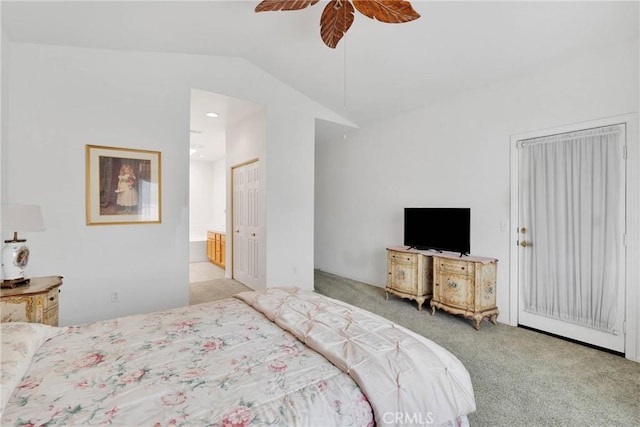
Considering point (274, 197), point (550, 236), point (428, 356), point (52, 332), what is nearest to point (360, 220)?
point (274, 197)

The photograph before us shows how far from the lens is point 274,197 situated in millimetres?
4332

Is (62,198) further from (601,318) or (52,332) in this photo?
(601,318)

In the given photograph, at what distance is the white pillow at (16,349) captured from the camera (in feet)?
3.41

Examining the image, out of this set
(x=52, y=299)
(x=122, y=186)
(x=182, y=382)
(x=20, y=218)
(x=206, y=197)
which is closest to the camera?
(x=182, y=382)

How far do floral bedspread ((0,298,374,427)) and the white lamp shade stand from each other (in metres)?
1.02

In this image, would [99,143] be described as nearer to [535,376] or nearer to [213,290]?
[213,290]

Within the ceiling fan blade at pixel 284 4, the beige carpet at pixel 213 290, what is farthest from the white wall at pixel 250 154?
the ceiling fan blade at pixel 284 4

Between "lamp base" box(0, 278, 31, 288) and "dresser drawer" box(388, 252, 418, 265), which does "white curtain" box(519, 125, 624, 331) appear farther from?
"lamp base" box(0, 278, 31, 288)

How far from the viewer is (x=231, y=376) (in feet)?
3.94

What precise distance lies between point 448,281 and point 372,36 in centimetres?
286

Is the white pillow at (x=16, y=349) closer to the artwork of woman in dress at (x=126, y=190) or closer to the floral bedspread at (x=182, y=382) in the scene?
the floral bedspread at (x=182, y=382)

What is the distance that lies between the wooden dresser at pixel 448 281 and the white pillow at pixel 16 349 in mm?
3483

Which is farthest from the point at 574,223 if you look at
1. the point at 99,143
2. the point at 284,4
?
the point at 99,143

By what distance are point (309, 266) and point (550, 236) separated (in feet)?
10.1
